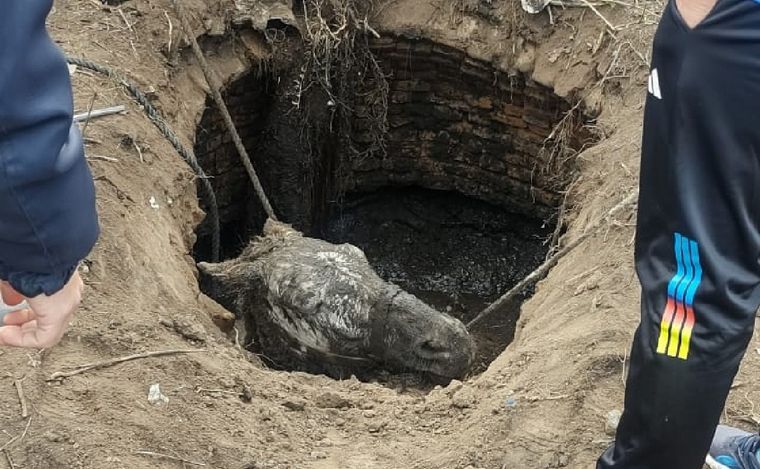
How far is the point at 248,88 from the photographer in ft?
20.0

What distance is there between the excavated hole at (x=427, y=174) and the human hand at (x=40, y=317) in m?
3.65

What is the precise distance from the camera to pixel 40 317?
1.89m

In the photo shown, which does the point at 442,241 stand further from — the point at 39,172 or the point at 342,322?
the point at 39,172

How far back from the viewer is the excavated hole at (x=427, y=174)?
615 cm

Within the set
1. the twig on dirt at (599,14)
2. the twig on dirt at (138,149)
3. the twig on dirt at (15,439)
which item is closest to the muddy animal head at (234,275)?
the twig on dirt at (138,149)

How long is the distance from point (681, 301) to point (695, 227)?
19cm

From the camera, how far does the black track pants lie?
1.86m

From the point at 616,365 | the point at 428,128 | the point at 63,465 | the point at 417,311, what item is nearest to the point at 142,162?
the point at 417,311

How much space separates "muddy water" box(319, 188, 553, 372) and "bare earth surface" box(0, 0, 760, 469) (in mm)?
2240

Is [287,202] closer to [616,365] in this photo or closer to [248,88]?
[248,88]

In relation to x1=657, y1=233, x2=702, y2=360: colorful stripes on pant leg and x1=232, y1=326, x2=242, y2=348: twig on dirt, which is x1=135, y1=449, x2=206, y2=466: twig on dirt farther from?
x1=657, y1=233, x2=702, y2=360: colorful stripes on pant leg

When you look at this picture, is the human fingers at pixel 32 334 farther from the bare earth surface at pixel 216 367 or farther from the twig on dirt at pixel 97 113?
the twig on dirt at pixel 97 113

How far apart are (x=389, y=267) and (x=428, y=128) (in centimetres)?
125

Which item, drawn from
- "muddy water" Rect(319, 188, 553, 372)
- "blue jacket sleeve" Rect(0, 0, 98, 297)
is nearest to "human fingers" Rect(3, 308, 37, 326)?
"blue jacket sleeve" Rect(0, 0, 98, 297)
